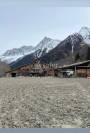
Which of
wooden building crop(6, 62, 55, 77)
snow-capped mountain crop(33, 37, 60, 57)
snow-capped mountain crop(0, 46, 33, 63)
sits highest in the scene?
snow-capped mountain crop(33, 37, 60, 57)

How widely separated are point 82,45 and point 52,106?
558 inches

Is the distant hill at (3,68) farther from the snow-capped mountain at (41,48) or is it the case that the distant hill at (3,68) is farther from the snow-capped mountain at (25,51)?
the snow-capped mountain at (41,48)

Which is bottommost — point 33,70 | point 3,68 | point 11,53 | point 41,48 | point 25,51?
point 33,70

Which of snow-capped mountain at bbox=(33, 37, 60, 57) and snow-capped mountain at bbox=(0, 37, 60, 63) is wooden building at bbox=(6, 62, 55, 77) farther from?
snow-capped mountain at bbox=(33, 37, 60, 57)

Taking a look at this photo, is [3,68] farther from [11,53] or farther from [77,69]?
[77,69]

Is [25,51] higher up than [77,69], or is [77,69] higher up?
[25,51]

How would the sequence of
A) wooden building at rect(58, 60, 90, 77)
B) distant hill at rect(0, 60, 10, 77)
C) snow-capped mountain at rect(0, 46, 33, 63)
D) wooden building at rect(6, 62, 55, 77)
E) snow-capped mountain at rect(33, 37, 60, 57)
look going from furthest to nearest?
snow-capped mountain at rect(33, 37, 60, 57)
distant hill at rect(0, 60, 10, 77)
wooden building at rect(6, 62, 55, 77)
wooden building at rect(58, 60, 90, 77)
snow-capped mountain at rect(0, 46, 33, 63)

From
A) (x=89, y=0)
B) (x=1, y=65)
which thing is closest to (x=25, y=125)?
(x=89, y=0)

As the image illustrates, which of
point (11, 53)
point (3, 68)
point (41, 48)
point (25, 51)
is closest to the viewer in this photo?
point (3, 68)

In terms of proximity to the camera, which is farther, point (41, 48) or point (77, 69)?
point (41, 48)

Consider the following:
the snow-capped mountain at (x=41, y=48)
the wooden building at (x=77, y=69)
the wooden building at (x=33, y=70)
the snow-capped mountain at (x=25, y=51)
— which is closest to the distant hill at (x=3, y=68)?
the wooden building at (x=33, y=70)

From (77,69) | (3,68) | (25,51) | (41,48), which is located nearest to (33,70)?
(3,68)

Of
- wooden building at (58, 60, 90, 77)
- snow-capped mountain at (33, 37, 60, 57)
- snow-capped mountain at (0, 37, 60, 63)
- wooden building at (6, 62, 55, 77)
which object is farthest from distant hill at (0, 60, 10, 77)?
wooden building at (58, 60, 90, 77)

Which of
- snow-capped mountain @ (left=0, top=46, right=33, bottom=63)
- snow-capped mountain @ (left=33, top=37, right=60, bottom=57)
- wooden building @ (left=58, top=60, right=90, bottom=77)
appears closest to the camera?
snow-capped mountain @ (left=0, top=46, right=33, bottom=63)
